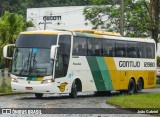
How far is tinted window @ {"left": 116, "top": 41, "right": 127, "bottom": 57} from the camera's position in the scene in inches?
1145

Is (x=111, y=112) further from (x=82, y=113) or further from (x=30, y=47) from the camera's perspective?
(x=30, y=47)

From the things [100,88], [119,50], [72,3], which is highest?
[72,3]

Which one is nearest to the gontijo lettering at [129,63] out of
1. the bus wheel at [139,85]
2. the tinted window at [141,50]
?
the tinted window at [141,50]

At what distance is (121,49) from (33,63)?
23.8ft

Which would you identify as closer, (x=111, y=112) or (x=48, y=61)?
(x=111, y=112)

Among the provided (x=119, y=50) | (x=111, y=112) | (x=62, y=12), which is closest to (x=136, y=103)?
(x=111, y=112)

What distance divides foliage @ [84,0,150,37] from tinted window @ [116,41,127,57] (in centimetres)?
1656

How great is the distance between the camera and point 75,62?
25422mm

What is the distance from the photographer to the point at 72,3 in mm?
105750

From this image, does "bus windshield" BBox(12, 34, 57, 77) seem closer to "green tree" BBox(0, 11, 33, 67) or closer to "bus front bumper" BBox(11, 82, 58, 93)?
"bus front bumper" BBox(11, 82, 58, 93)

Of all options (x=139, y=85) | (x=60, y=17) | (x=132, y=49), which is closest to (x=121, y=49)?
(x=132, y=49)

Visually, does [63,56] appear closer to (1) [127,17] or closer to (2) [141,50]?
(2) [141,50]

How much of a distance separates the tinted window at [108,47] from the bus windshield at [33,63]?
4.77 m

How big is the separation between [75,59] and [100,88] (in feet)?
9.97
